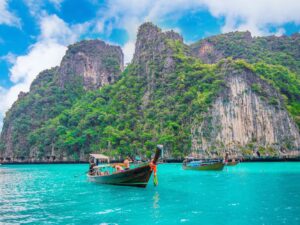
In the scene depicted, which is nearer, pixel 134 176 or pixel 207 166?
pixel 134 176

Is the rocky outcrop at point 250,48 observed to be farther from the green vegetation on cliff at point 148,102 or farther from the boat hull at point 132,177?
the boat hull at point 132,177

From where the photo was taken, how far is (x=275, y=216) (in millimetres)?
15000

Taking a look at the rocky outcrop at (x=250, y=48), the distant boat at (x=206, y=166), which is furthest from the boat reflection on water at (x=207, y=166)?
the rocky outcrop at (x=250, y=48)

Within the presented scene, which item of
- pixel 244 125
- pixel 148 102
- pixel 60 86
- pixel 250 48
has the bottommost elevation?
pixel 244 125

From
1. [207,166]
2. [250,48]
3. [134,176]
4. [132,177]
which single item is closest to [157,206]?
[134,176]

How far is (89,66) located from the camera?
5561 inches

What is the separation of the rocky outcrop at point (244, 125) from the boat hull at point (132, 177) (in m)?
52.4

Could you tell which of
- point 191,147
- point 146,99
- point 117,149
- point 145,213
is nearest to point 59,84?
point 146,99

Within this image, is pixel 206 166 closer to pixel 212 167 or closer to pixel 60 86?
pixel 212 167

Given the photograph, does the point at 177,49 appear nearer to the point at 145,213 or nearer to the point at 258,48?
the point at 258,48

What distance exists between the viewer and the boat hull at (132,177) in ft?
79.0

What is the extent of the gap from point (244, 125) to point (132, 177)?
196 ft

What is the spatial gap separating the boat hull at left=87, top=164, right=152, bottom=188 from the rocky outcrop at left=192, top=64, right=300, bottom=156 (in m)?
52.4

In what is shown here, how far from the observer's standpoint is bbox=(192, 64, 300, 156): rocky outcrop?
7688 cm
